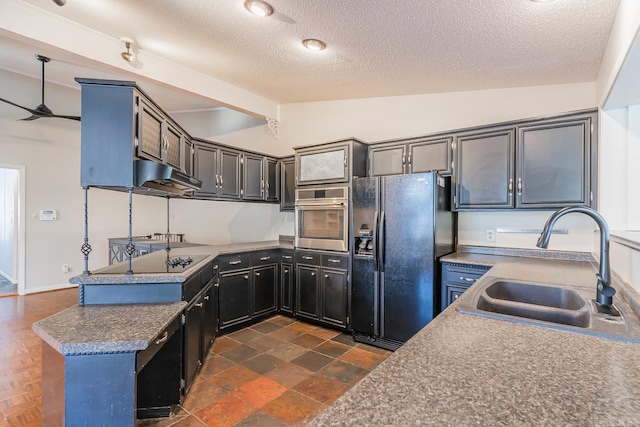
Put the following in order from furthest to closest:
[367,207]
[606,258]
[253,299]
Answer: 1. [253,299]
2. [367,207]
3. [606,258]

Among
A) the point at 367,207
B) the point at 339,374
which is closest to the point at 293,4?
the point at 367,207

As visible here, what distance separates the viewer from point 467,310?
Result: 1.26m

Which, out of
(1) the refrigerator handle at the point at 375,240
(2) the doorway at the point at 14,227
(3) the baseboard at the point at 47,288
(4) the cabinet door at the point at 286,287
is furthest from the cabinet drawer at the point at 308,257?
(2) the doorway at the point at 14,227

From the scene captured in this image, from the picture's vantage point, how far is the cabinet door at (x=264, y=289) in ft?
12.2

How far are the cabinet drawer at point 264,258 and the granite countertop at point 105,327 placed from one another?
1761 mm

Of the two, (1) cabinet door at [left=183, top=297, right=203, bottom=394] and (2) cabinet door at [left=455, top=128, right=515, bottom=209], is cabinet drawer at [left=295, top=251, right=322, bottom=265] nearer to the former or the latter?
(1) cabinet door at [left=183, top=297, right=203, bottom=394]

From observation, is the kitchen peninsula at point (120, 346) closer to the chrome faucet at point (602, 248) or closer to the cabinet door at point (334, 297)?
the cabinet door at point (334, 297)

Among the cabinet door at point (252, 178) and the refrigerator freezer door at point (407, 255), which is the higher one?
the cabinet door at point (252, 178)

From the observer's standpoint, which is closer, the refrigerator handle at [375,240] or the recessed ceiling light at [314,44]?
the recessed ceiling light at [314,44]

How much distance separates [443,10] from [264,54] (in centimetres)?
159

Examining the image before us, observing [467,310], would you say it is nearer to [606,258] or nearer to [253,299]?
[606,258]

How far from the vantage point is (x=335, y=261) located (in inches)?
138

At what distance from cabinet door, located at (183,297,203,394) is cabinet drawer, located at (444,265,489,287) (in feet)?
7.10

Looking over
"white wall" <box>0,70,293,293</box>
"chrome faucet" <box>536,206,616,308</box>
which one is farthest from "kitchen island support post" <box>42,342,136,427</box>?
"white wall" <box>0,70,293,293</box>
